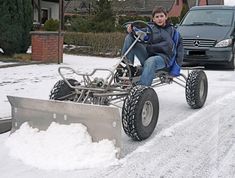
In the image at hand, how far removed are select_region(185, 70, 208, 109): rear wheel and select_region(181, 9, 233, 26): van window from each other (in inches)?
256

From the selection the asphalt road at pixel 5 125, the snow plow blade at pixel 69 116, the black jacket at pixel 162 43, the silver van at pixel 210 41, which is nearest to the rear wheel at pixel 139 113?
the snow plow blade at pixel 69 116

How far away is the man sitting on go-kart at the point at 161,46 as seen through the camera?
6203 mm

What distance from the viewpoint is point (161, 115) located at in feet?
20.7

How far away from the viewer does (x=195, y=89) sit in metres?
6.46

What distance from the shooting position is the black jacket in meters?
6.20

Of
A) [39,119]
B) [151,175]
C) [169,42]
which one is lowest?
[151,175]

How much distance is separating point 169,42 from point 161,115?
1.01m

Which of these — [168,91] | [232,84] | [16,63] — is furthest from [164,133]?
[16,63]

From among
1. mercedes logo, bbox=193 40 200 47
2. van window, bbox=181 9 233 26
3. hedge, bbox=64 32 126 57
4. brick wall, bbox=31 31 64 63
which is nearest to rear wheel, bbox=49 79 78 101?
brick wall, bbox=31 31 64 63

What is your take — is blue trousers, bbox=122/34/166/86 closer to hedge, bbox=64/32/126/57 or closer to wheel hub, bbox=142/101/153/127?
wheel hub, bbox=142/101/153/127

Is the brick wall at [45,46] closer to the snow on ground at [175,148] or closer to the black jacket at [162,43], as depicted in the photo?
the snow on ground at [175,148]

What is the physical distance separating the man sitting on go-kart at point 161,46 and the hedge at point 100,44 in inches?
398

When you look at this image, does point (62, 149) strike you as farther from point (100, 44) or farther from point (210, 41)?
point (100, 44)

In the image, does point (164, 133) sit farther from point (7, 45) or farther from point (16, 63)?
point (7, 45)
